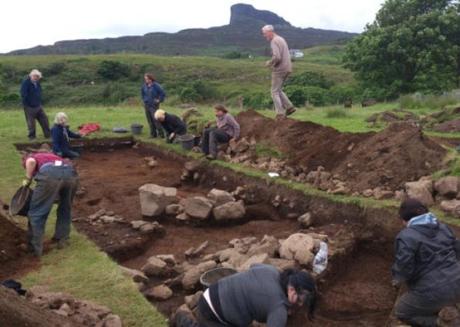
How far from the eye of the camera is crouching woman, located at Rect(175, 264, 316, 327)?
462 centimetres

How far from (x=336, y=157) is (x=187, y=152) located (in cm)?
436

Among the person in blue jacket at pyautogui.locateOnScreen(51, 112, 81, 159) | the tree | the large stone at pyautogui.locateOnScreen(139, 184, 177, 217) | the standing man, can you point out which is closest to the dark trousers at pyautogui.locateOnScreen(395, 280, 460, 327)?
the large stone at pyautogui.locateOnScreen(139, 184, 177, 217)

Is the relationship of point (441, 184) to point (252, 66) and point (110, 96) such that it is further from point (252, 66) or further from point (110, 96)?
point (252, 66)

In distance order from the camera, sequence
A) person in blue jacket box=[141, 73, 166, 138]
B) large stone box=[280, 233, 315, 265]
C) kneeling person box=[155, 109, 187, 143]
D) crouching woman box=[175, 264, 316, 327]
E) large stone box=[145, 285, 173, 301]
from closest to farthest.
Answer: crouching woman box=[175, 264, 316, 327] → large stone box=[145, 285, 173, 301] → large stone box=[280, 233, 315, 265] → kneeling person box=[155, 109, 187, 143] → person in blue jacket box=[141, 73, 166, 138]

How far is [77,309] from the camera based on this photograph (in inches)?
235

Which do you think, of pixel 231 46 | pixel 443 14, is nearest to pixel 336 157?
pixel 443 14

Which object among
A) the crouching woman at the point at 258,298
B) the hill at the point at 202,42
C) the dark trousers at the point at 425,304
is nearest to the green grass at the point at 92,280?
the crouching woman at the point at 258,298

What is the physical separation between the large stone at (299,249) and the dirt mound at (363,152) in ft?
9.03

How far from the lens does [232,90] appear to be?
53.1 metres

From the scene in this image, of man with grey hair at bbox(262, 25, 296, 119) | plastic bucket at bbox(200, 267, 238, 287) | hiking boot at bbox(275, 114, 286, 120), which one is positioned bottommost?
plastic bucket at bbox(200, 267, 238, 287)

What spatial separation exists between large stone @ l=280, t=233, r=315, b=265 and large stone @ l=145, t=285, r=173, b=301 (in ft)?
5.49

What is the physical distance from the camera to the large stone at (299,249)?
25.3 feet

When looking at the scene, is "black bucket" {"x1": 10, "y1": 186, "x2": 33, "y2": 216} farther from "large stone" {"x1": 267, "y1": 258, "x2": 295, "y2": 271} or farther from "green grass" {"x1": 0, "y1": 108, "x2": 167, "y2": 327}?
"large stone" {"x1": 267, "y1": 258, "x2": 295, "y2": 271}

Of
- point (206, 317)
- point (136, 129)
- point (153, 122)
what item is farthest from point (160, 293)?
point (136, 129)
